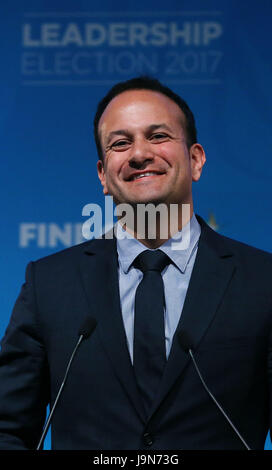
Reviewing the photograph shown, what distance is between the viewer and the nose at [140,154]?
4.73 feet

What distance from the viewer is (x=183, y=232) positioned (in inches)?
59.7

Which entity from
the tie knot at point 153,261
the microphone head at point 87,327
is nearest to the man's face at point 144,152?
the tie knot at point 153,261

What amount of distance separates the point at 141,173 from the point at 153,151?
6cm

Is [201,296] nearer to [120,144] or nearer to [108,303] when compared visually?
[108,303]

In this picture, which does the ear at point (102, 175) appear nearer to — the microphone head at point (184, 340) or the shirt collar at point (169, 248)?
the shirt collar at point (169, 248)

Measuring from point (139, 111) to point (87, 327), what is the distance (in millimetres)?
568

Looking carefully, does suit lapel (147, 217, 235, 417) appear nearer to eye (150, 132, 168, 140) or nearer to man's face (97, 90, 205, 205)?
man's face (97, 90, 205, 205)

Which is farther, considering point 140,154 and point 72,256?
point 72,256

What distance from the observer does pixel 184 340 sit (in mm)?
1217

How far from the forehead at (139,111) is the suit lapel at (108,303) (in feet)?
1.05

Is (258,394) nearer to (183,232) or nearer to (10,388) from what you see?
(183,232)

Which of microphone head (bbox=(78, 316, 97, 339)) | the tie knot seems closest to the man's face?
the tie knot

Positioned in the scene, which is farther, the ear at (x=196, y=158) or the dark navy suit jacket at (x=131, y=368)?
the ear at (x=196, y=158)

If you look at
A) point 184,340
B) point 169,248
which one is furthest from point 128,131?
point 184,340
